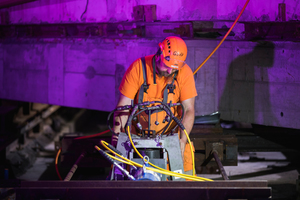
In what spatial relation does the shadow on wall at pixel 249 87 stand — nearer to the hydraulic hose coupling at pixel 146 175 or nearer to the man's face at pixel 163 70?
the man's face at pixel 163 70

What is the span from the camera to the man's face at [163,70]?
3.32m

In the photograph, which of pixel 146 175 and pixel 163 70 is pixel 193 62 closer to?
pixel 163 70

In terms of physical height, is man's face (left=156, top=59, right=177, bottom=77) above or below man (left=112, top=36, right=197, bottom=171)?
above

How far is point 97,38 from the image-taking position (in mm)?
5121

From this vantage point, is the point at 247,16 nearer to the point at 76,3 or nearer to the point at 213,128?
the point at 213,128

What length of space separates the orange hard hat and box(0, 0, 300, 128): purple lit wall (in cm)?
144

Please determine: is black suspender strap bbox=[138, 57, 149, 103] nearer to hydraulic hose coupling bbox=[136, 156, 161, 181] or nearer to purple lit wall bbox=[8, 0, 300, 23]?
hydraulic hose coupling bbox=[136, 156, 161, 181]

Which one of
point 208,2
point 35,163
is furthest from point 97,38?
point 35,163

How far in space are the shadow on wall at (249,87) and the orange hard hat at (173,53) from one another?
1.67 m

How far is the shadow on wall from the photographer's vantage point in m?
4.54

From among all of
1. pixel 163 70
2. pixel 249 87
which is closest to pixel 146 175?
pixel 163 70

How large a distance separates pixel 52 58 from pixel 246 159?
4239mm

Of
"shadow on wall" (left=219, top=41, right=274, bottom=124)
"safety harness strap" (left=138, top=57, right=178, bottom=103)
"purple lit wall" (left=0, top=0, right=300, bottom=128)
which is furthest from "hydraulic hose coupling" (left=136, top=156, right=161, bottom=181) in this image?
"shadow on wall" (left=219, top=41, right=274, bottom=124)

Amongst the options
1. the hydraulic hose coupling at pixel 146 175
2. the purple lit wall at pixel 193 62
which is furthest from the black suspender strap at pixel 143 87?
the purple lit wall at pixel 193 62
